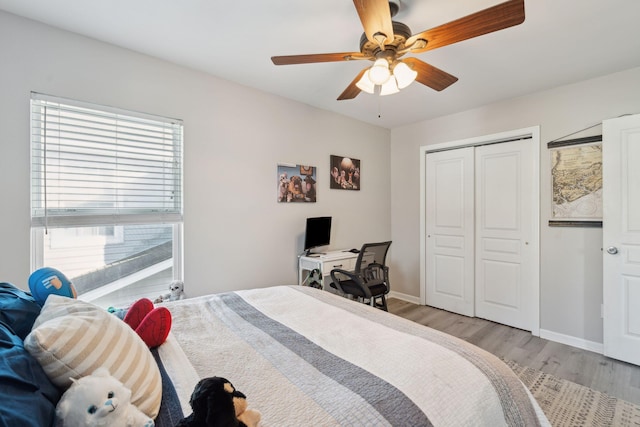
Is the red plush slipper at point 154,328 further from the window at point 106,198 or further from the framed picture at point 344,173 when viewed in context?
the framed picture at point 344,173

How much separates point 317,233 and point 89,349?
2.59 metres

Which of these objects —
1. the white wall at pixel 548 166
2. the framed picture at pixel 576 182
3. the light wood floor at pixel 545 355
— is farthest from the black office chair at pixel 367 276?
the framed picture at pixel 576 182

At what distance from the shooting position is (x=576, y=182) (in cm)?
276

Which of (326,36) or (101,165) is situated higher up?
(326,36)

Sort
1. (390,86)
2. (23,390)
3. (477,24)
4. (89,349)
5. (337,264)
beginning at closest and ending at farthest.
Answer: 1. (23,390)
2. (89,349)
3. (477,24)
4. (390,86)
5. (337,264)

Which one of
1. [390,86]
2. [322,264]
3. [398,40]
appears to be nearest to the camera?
[398,40]

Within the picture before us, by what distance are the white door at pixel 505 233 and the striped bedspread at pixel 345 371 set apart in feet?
7.86

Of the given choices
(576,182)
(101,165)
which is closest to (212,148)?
(101,165)

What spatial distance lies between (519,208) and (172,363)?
138 inches

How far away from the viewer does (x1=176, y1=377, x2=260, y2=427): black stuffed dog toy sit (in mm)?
677

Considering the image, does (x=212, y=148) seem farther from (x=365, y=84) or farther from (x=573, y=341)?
(x=573, y=341)

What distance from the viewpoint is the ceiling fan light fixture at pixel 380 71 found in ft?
5.53

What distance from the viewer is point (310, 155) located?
11.2 ft

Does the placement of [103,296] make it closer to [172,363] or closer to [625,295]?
[172,363]
